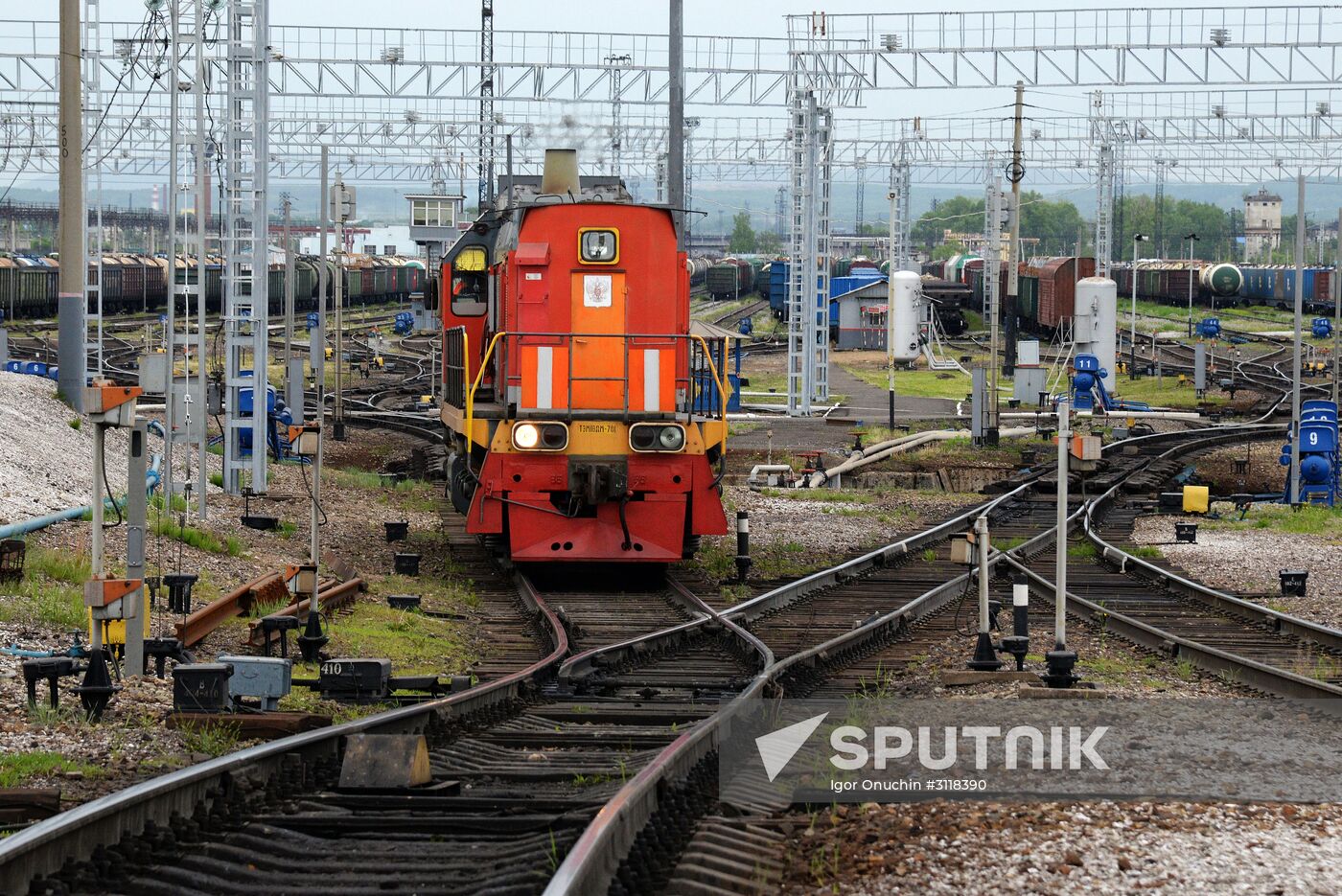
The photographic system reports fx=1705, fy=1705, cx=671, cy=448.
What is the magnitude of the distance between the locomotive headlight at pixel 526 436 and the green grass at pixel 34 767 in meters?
7.65

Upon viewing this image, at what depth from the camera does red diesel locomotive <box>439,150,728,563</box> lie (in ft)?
49.9

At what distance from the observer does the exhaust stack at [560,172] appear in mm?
17109

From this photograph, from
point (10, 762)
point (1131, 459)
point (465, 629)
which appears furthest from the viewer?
point (1131, 459)

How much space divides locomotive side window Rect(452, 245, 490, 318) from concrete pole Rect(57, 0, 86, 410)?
286 inches

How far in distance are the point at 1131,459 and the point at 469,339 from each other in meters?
17.9

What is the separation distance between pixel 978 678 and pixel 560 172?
8347 millimetres

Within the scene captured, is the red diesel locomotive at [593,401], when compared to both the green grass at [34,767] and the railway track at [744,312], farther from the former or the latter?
the railway track at [744,312]

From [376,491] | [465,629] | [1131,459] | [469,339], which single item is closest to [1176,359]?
[1131,459]

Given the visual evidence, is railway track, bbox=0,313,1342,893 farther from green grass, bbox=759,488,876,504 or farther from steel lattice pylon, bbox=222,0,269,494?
green grass, bbox=759,488,876,504

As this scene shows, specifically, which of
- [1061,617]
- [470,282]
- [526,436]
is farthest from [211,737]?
[470,282]

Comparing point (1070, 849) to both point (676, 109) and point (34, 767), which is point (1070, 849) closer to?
point (34, 767)

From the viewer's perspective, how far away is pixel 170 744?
8.18 metres

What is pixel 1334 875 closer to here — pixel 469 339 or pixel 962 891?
pixel 962 891

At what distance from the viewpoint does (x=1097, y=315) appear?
44.5 m
